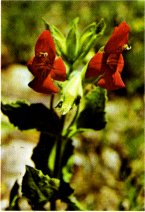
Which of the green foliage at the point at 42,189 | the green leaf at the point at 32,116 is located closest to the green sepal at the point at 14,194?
the green foliage at the point at 42,189

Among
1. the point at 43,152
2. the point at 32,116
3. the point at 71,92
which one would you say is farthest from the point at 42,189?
the point at 71,92

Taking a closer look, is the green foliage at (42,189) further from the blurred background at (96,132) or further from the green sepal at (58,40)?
the green sepal at (58,40)

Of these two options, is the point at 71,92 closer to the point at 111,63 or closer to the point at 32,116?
the point at 111,63

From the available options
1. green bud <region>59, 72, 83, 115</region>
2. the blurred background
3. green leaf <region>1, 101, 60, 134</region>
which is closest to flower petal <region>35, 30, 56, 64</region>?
green bud <region>59, 72, 83, 115</region>

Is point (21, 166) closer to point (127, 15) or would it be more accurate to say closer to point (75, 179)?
point (75, 179)

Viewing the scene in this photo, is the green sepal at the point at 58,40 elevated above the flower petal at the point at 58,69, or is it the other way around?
the green sepal at the point at 58,40
